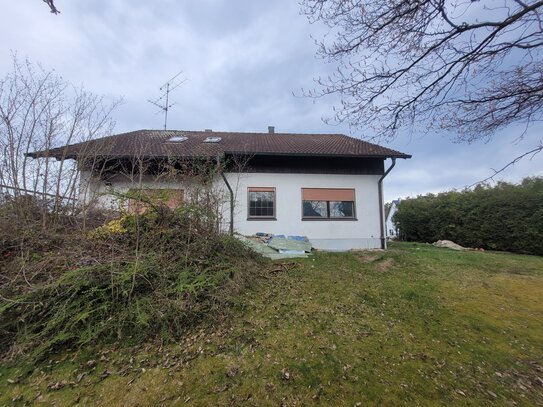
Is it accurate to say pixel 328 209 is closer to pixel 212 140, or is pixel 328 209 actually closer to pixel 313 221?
pixel 313 221

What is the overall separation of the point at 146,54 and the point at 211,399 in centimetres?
725

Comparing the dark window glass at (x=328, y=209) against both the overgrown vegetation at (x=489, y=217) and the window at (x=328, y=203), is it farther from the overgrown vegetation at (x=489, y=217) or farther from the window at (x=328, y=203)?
the overgrown vegetation at (x=489, y=217)

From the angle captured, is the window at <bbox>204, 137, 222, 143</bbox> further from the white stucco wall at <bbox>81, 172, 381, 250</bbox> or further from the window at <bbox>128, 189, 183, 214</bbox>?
the window at <bbox>128, 189, 183, 214</bbox>

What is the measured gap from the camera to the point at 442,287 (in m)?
6.17

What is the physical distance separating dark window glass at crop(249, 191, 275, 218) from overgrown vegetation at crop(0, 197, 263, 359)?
453 centimetres

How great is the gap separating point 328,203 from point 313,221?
978mm

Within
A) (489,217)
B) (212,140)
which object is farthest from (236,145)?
(489,217)

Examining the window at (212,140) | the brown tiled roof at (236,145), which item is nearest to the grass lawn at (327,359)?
the brown tiled roof at (236,145)

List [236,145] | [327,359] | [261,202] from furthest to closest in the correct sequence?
[236,145] < [261,202] < [327,359]

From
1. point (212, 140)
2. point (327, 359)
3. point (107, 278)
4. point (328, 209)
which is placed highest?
point (212, 140)

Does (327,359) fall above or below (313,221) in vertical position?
below

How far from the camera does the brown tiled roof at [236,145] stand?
33.5 feet

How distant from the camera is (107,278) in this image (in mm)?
4352

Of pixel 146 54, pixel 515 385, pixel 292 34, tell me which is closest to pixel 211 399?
pixel 515 385
